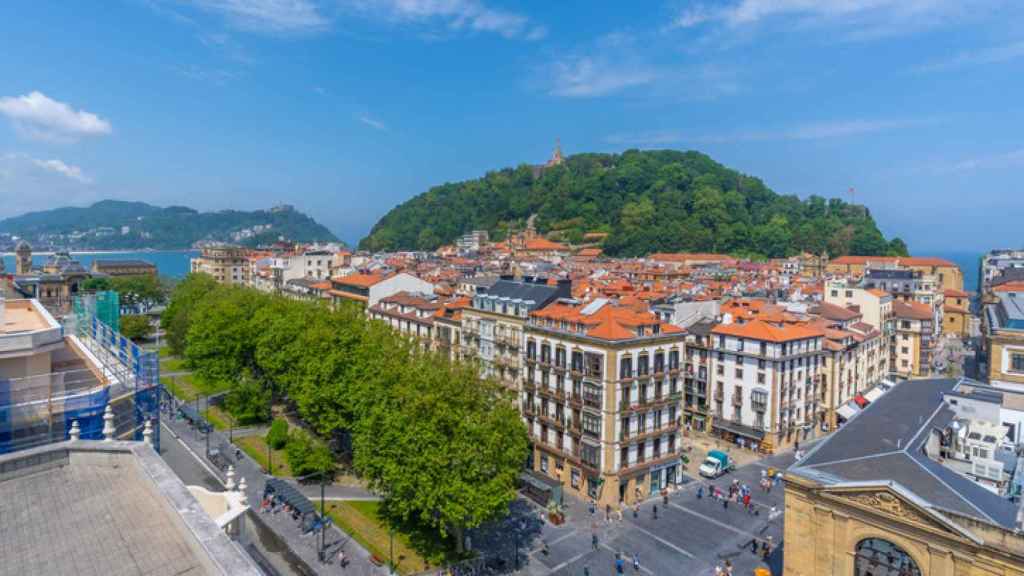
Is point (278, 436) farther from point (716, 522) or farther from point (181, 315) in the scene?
point (181, 315)

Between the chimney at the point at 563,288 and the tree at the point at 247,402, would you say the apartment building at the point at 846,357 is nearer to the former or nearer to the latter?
the chimney at the point at 563,288

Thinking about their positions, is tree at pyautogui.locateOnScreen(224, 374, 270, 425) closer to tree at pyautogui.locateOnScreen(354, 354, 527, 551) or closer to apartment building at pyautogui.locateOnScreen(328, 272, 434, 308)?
apartment building at pyautogui.locateOnScreen(328, 272, 434, 308)

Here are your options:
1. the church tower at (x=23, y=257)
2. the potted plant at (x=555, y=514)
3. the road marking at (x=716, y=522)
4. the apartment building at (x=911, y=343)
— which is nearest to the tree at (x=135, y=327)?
the church tower at (x=23, y=257)

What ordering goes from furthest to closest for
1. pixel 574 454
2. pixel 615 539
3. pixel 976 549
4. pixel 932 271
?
pixel 932 271 < pixel 574 454 < pixel 615 539 < pixel 976 549

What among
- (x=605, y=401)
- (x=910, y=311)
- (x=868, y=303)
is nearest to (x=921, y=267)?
(x=910, y=311)

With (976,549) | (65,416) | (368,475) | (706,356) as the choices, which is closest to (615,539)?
(368,475)

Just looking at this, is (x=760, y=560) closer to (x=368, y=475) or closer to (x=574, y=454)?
(x=574, y=454)
